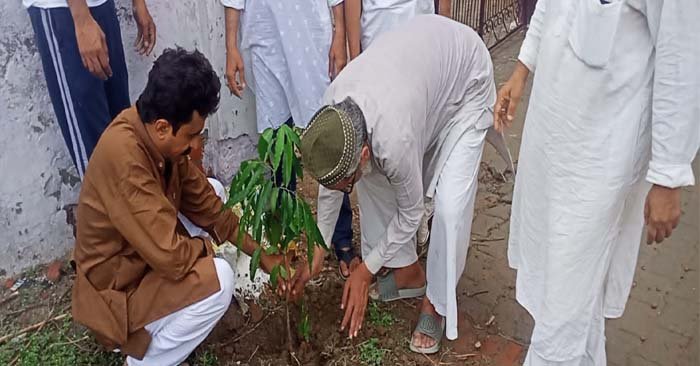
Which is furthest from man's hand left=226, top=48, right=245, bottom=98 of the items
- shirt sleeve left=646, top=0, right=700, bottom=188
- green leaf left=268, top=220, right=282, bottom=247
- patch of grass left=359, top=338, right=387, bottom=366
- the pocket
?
shirt sleeve left=646, top=0, right=700, bottom=188

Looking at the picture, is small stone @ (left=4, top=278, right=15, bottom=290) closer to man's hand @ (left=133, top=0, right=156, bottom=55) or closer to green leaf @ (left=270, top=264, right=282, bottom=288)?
man's hand @ (left=133, top=0, right=156, bottom=55)

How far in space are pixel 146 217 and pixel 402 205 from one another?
2.91 feet

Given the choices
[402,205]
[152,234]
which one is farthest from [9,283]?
[402,205]

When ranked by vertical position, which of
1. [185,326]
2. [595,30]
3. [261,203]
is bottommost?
[185,326]

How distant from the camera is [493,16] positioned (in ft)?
→ 20.2

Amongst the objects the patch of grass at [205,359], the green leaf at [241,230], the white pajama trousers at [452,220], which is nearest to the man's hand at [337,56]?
the white pajama trousers at [452,220]

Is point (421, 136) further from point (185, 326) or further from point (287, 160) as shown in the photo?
point (185, 326)

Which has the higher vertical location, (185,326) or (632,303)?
(185,326)

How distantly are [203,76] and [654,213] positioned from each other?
1387 mm

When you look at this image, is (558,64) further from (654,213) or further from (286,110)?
(286,110)

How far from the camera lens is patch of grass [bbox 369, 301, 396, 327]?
322 cm

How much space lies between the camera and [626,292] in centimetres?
243

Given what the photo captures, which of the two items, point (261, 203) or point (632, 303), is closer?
point (261, 203)

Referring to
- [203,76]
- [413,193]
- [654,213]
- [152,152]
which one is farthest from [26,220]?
[654,213]
